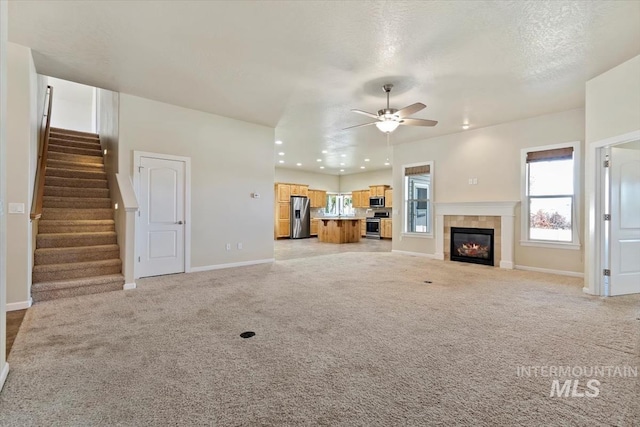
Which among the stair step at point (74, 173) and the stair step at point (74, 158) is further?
the stair step at point (74, 158)

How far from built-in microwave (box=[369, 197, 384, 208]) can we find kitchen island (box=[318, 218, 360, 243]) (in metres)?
1.43

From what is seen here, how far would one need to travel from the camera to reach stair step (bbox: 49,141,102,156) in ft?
19.6

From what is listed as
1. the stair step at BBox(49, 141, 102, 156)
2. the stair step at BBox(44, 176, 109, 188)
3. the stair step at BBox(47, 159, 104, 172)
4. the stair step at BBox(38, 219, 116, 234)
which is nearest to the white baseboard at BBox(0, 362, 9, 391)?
the stair step at BBox(38, 219, 116, 234)

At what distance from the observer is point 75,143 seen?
6.28 m

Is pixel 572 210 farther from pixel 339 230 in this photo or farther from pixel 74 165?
pixel 74 165

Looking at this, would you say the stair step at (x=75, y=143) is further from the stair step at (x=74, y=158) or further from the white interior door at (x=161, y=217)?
the white interior door at (x=161, y=217)

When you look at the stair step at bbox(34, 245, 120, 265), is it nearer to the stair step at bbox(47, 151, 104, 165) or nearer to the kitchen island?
the stair step at bbox(47, 151, 104, 165)

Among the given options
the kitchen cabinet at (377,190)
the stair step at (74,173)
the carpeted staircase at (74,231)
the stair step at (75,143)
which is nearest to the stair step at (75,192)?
the carpeted staircase at (74,231)

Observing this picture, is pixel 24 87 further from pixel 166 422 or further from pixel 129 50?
pixel 166 422

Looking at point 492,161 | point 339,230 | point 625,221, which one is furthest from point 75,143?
point 625,221

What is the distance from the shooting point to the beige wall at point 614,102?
3.42 m

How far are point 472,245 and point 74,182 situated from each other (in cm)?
791

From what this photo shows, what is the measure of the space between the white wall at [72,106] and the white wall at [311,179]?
242 inches

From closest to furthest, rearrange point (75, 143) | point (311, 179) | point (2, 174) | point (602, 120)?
point (2, 174), point (602, 120), point (75, 143), point (311, 179)
